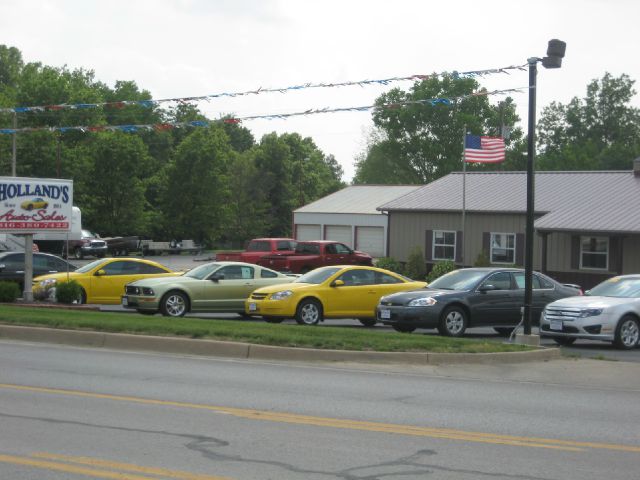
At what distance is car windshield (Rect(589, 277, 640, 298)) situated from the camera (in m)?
19.8

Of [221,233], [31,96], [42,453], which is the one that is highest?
[31,96]

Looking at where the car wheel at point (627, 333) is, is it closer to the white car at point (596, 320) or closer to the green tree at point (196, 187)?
the white car at point (596, 320)

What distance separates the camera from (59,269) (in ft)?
95.3

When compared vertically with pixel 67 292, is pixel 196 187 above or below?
above

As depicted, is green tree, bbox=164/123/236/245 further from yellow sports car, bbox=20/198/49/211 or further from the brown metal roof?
yellow sports car, bbox=20/198/49/211

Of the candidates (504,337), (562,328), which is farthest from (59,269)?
(562,328)

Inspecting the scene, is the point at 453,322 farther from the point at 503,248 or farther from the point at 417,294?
the point at 503,248

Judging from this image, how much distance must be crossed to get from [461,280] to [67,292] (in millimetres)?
9510

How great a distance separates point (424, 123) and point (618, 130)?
2519 cm

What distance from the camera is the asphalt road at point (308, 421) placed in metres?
7.89

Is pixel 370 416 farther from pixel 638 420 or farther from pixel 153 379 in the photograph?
pixel 153 379

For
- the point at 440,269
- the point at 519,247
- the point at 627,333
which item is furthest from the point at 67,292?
the point at 519,247

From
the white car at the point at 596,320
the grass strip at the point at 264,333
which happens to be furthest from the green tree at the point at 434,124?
the grass strip at the point at 264,333

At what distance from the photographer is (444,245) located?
42.8 m
